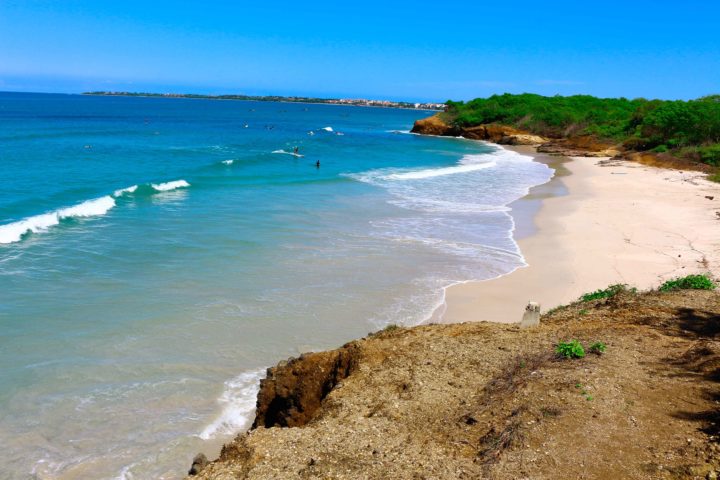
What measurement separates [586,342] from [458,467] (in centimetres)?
365

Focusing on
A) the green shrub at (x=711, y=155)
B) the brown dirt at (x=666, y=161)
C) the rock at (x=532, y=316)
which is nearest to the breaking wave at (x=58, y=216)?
the rock at (x=532, y=316)

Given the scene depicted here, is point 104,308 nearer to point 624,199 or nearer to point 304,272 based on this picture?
point 304,272

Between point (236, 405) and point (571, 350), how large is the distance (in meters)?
5.26

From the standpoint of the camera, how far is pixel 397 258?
54.9ft

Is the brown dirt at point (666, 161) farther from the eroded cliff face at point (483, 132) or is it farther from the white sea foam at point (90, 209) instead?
the white sea foam at point (90, 209)

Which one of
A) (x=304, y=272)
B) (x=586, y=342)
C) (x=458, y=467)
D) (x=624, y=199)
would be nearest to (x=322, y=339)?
(x=304, y=272)

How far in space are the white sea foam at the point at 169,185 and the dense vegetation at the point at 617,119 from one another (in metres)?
34.9

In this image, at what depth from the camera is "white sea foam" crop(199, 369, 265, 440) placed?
327 inches

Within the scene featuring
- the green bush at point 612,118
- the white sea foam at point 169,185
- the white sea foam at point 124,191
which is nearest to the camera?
the white sea foam at point 124,191

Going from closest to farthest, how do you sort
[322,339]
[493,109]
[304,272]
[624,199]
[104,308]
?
[322,339] < [104,308] < [304,272] < [624,199] < [493,109]

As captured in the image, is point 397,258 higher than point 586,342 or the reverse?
the reverse

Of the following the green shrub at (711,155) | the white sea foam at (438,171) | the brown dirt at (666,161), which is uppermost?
the green shrub at (711,155)

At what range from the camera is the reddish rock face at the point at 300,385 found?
7586 mm

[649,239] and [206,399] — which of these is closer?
[206,399]
